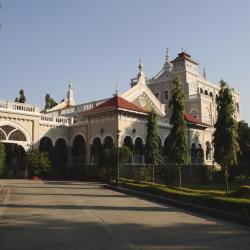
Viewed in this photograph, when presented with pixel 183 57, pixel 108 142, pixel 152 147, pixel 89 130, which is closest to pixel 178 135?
pixel 152 147

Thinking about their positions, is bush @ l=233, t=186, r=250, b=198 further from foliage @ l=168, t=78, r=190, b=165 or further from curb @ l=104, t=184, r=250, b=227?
foliage @ l=168, t=78, r=190, b=165

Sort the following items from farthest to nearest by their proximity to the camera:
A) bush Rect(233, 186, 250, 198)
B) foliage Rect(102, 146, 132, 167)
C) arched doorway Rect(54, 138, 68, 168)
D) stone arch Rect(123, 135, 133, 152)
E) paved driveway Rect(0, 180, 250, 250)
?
1. arched doorway Rect(54, 138, 68, 168)
2. stone arch Rect(123, 135, 133, 152)
3. foliage Rect(102, 146, 132, 167)
4. bush Rect(233, 186, 250, 198)
5. paved driveway Rect(0, 180, 250, 250)

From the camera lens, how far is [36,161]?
3794 centimetres

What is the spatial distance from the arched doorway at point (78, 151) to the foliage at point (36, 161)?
5197 mm

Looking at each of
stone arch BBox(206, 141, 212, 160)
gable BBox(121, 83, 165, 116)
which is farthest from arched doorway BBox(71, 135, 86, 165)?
stone arch BBox(206, 141, 212, 160)

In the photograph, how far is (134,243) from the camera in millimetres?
9625

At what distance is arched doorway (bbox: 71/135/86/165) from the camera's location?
43.4 meters

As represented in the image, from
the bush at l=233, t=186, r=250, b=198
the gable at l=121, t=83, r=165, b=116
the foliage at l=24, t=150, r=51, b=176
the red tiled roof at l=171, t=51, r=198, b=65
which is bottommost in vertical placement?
the bush at l=233, t=186, r=250, b=198

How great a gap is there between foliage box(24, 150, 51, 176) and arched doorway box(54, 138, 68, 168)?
19.1 ft

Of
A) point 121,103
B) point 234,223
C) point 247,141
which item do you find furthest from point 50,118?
point 234,223

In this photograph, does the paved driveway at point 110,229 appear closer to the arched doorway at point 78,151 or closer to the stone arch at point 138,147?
the arched doorway at point 78,151

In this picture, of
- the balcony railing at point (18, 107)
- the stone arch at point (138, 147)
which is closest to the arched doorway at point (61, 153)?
the balcony railing at point (18, 107)

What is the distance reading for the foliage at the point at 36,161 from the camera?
3791cm

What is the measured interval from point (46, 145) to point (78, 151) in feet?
12.7
